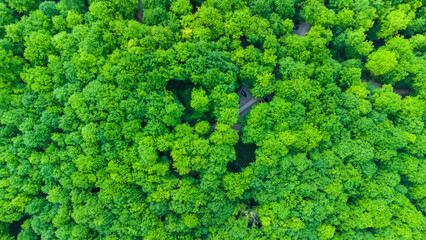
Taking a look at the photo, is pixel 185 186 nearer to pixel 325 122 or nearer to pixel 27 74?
pixel 325 122

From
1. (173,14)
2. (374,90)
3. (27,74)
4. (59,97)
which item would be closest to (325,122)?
(374,90)

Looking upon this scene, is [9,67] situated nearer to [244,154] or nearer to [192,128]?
[192,128]

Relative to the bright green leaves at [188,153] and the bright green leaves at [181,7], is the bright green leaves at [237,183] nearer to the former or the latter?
the bright green leaves at [188,153]

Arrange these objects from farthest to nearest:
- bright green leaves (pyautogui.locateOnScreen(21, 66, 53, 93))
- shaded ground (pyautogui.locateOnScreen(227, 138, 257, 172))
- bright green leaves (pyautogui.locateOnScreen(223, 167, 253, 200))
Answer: shaded ground (pyautogui.locateOnScreen(227, 138, 257, 172)) → bright green leaves (pyautogui.locateOnScreen(223, 167, 253, 200)) → bright green leaves (pyautogui.locateOnScreen(21, 66, 53, 93))

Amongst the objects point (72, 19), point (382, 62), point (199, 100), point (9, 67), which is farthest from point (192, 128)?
point (382, 62)

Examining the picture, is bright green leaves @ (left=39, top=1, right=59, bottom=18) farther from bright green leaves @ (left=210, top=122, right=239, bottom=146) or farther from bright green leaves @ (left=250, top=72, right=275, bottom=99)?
bright green leaves @ (left=250, top=72, right=275, bottom=99)

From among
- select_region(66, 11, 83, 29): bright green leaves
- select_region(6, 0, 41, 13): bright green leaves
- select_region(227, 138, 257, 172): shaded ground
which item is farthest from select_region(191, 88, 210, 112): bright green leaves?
select_region(6, 0, 41, 13): bright green leaves
